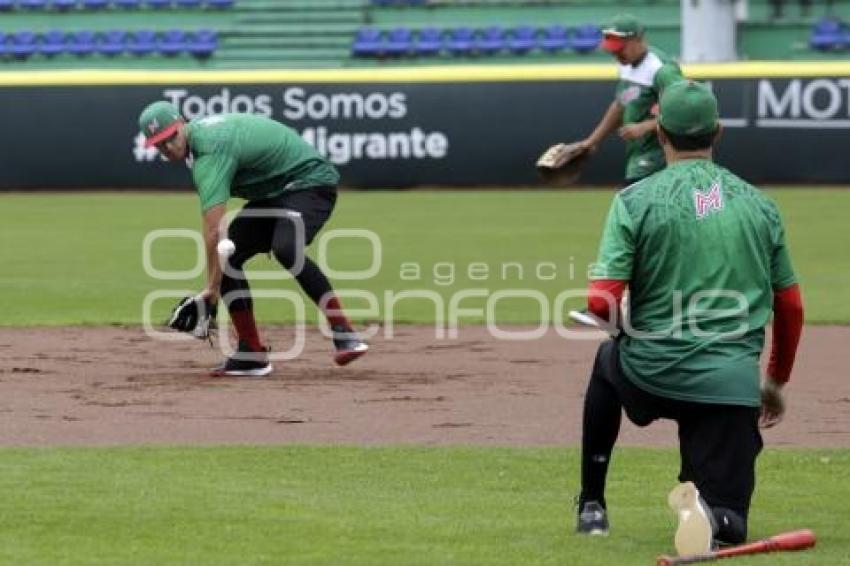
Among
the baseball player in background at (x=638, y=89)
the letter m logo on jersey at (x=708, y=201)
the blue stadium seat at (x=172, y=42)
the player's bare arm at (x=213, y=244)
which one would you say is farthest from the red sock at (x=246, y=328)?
the blue stadium seat at (x=172, y=42)

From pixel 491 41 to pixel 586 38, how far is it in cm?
159

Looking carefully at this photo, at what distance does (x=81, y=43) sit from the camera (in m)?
34.9

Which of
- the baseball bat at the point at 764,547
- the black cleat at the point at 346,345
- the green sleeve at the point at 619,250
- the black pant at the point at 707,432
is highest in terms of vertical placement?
the green sleeve at the point at 619,250

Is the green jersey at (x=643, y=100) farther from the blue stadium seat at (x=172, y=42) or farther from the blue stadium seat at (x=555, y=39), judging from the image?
the blue stadium seat at (x=172, y=42)

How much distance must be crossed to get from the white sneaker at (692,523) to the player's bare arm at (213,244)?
4.62 meters

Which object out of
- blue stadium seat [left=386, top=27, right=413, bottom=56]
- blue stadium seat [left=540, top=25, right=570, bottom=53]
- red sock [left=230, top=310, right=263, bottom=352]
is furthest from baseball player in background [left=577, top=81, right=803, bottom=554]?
blue stadium seat [left=386, top=27, right=413, bottom=56]

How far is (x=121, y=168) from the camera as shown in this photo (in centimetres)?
2686

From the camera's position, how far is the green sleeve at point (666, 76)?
1344 cm

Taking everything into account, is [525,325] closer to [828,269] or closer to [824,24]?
[828,269]

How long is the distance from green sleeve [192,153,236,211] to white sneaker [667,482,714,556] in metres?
4.67

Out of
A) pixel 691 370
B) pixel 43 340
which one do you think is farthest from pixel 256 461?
pixel 43 340

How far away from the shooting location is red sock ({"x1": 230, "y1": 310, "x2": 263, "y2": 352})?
38.0ft

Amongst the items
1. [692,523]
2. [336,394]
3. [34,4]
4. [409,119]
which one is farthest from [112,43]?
[692,523]

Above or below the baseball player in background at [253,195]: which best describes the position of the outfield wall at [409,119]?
below
